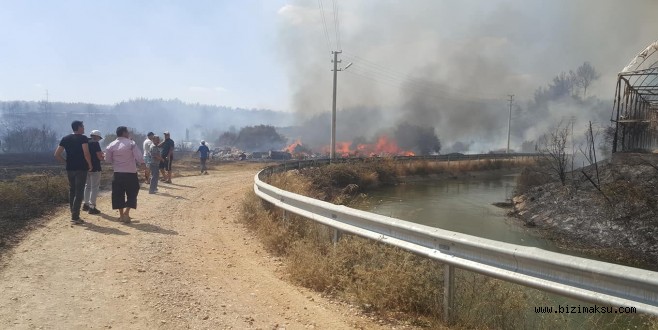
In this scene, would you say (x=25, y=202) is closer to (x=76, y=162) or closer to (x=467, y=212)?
(x=76, y=162)

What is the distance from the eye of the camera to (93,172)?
336 inches

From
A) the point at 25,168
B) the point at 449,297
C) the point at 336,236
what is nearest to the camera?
the point at 449,297

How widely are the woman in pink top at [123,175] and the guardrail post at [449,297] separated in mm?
6106

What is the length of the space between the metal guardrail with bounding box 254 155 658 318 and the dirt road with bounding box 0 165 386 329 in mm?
935

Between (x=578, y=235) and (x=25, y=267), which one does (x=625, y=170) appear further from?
(x=25, y=267)

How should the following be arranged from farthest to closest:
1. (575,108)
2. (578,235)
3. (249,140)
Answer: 1. (249,140)
2. (575,108)
3. (578,235)

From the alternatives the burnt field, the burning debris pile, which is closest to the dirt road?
the burnt field

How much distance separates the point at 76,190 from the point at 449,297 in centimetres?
669

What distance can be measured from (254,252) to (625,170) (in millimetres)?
15730


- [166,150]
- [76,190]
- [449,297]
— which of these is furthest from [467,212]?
[449,297]

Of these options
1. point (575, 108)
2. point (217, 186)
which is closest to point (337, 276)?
point (217, 186)

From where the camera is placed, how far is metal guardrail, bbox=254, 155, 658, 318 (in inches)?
118

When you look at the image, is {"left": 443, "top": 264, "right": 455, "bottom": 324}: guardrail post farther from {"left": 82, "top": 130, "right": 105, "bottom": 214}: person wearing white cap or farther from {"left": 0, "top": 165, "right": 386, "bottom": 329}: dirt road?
{"left": 82, "top": 130, "right": 105, "bottom": 214}: person wearing white cap

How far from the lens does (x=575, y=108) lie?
58.4 metres
